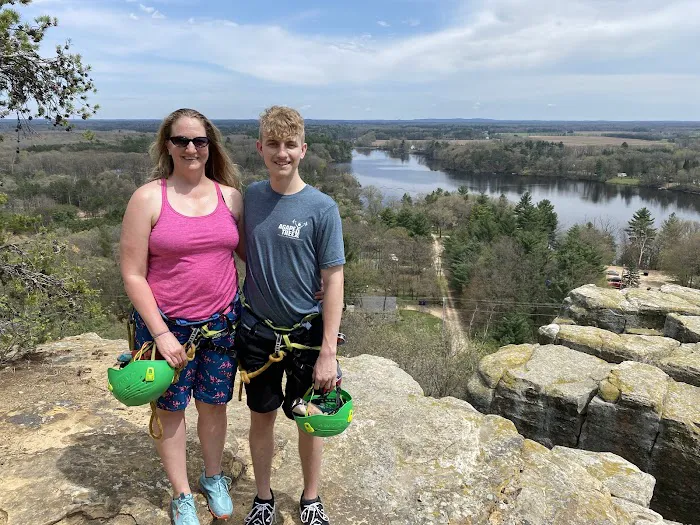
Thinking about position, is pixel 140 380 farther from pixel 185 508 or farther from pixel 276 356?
pixel 185 508

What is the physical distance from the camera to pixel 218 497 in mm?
2826

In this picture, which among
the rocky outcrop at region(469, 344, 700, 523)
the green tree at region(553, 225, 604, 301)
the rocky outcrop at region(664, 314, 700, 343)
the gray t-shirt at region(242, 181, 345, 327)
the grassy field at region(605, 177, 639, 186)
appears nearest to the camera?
the gray t-shirt at region(242, 181, 345, 327)

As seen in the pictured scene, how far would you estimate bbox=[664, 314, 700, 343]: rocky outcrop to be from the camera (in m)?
10.5

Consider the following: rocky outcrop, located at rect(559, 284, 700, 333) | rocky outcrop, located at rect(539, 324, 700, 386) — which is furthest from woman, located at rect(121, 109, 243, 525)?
rocky outcrop, located at rect(559, 284, 700, 333)

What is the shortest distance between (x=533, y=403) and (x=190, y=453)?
19.8 ft

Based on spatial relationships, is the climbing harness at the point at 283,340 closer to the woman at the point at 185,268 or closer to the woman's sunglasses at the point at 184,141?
the woman at the point at 185,268

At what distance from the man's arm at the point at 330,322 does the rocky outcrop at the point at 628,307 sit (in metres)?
13.0

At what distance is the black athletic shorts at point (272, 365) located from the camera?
2.53 m

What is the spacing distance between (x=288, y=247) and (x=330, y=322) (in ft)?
1.44

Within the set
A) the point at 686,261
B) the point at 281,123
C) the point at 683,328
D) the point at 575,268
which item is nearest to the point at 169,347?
the point at 281,123

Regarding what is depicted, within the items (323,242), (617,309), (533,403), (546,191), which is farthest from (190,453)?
(546,191)

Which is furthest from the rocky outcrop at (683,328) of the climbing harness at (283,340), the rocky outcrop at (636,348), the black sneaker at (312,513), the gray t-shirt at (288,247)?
the gray t-shirt at (288,247)

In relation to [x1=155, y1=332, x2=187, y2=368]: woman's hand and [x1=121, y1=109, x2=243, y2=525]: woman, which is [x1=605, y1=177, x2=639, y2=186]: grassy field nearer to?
[x1=121, y1=109, x2=243, y2=525]: woman

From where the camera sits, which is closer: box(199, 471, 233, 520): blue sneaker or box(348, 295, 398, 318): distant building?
box(199, 471, 233, 520): blue sneaker
